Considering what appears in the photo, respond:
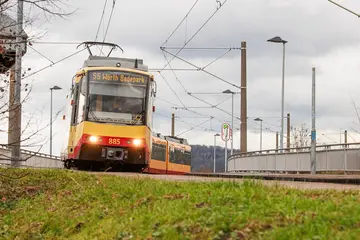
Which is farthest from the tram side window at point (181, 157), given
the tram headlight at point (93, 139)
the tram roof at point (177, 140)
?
the tram headlight at point (93, 139)

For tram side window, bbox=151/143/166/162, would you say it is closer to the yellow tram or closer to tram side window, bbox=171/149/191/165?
tram side window, bbox=171/149/191/165

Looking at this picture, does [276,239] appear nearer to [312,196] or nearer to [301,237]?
[301,237]

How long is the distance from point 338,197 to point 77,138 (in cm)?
1513

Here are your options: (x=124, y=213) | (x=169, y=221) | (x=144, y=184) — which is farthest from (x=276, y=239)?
(x=144, y=184)

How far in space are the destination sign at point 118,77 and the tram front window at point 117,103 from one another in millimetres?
178

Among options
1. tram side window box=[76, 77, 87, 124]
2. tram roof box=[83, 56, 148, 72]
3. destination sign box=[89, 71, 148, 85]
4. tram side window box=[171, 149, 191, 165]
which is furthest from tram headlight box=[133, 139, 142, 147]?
tram side window box=[171, 149, 191, 165]

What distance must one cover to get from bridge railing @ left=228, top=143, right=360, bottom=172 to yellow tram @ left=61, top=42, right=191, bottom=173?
9.05m

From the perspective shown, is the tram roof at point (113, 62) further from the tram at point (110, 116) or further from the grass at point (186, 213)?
the grass at point (186, 213)

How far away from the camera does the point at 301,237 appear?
20.8 ft

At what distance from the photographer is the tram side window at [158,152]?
3450cm

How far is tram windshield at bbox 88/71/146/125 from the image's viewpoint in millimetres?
22672

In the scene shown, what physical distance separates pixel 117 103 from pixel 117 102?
→ 39 mm

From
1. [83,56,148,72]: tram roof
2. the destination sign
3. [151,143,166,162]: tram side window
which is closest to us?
the destination sign

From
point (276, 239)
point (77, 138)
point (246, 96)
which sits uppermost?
point (246, 96)
